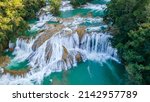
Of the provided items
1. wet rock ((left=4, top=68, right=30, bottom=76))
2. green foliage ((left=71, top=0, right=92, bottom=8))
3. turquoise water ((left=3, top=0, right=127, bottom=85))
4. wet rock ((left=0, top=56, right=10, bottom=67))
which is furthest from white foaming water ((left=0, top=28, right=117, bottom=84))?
green foliage ((left=71, top=0, right=92, bottom=8))

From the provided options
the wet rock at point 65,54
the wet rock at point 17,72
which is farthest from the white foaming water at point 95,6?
the wet rock at point 17,72

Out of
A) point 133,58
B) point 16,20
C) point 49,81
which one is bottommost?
point 49,81

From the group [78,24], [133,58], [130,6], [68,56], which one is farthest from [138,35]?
[78,24]

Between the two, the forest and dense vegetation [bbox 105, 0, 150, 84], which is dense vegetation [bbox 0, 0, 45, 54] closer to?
the forest

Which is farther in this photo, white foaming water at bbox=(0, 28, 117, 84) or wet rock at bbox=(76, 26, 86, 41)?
wet rock at bbox=(76, 26, 86, 41)

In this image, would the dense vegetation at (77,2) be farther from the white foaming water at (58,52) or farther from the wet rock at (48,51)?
the wet rock at (48,51)

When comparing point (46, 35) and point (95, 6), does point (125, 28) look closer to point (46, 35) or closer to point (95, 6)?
point (46, 35)

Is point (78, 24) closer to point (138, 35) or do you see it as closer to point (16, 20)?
point (16, 20)
